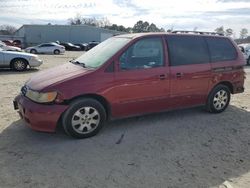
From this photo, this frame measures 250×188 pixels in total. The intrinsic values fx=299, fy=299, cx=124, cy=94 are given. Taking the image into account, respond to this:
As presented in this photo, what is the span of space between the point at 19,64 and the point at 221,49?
9.45 m

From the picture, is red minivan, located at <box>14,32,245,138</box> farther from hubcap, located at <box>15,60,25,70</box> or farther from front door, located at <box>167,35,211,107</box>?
hubcap, located at <box>15,60,25,70</box>

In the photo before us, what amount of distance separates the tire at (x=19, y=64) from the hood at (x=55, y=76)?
27.2 feet

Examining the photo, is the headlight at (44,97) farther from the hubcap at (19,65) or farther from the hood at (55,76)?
the hubcap at (19,65)

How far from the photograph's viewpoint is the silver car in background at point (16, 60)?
12600 millimetres

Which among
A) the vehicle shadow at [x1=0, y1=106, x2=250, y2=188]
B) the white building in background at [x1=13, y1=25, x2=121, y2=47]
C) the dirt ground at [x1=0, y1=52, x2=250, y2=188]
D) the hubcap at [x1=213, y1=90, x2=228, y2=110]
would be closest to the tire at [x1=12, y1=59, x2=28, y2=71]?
the dirt ground at [x1=0, y1=52, x2=250, y2=188]

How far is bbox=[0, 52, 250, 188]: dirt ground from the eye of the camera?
3.59 metres

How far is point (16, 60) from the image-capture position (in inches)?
507

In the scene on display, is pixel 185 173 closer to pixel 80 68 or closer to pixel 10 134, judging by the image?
pixel 80 68

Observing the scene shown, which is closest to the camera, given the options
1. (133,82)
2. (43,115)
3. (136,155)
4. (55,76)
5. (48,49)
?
(136,155)

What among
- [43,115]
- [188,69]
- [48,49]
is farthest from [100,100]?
[48,49]

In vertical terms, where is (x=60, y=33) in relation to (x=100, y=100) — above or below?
above

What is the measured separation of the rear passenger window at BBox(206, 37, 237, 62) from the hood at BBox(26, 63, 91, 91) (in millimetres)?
2698

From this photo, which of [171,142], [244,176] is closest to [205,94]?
[171,142]

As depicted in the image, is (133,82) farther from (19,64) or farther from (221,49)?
(19,64)
